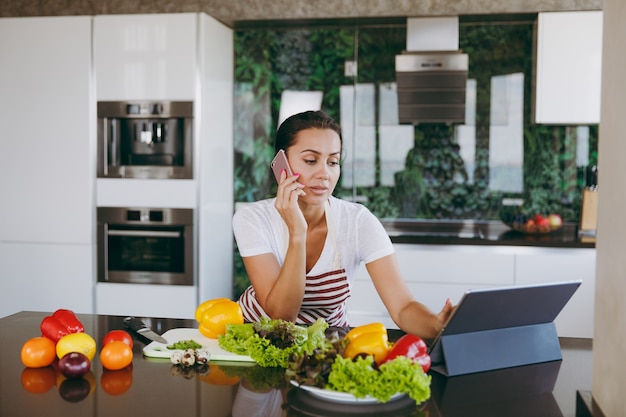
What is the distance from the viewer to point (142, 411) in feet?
4.56

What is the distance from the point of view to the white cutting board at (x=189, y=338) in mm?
1728

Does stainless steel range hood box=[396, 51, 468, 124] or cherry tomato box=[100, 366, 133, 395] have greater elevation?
stainless steel range hood box=[396, 51, 468, 124]

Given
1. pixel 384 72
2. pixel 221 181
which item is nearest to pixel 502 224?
pixel 384 72

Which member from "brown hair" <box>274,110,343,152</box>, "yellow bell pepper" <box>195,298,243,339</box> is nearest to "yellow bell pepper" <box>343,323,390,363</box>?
"yellow bell pepper" <box>195,298,243,339</box>

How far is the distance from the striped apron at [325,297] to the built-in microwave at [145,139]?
5.78 feet

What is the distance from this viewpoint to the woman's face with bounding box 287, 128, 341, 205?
2332mm

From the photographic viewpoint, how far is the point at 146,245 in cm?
416

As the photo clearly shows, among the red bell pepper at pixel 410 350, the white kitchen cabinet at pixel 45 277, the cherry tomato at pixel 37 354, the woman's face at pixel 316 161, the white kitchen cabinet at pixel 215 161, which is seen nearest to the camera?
the red bell pepper at pixel 410 350

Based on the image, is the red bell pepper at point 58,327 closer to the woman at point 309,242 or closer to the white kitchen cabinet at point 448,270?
the woman at point 309,242

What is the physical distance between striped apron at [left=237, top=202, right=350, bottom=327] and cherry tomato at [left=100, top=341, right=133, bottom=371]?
29.8 inches

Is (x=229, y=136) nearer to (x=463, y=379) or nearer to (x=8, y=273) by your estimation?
(x=8, y=273)

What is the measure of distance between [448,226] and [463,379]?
2961 mm

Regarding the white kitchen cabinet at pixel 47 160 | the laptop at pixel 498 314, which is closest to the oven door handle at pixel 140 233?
the white kitchen cabinet at pixel 47 160

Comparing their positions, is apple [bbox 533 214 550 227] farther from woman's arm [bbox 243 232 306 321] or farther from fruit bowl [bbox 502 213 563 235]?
woman's arm [bbox 243 232 306 321]
